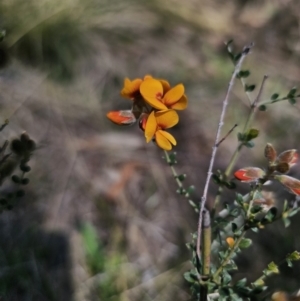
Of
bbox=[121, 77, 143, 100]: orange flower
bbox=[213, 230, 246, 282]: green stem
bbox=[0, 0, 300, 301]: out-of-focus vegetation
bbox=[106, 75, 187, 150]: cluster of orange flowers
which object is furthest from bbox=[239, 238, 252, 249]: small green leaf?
bbox=[0, 0, 300, 301]: out-of-focus vegetation

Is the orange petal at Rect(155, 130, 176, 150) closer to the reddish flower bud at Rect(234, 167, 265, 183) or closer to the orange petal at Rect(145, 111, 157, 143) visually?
the orange petal at Rect(145, 111, 157, 143)

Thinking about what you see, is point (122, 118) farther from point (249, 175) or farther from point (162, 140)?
point (249, 175)

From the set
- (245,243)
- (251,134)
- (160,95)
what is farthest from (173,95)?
(245,243)

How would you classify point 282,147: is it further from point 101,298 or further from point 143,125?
point 143,125

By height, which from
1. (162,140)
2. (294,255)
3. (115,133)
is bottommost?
(115,133)

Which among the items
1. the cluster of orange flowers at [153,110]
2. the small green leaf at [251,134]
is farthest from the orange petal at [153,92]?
the small green leaf at [251,134]

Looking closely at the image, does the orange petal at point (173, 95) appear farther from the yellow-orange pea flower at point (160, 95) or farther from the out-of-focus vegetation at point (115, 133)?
the out-of-focus vegetation at point (115, 133)
